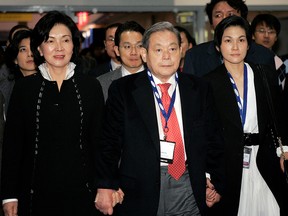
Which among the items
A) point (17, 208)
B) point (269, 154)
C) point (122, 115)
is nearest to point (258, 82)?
point (269, 154)

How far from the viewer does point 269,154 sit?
3.92m

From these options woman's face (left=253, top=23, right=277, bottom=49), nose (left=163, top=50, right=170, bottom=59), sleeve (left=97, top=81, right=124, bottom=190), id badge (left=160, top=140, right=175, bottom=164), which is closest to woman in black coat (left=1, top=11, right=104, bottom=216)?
sleeve (left=97, top=81, right=124, bottom=190)

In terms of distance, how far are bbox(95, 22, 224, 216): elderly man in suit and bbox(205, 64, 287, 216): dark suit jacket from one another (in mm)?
546

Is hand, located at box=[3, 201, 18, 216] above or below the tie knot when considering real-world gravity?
below

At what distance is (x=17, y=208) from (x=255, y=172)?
69.9 inches

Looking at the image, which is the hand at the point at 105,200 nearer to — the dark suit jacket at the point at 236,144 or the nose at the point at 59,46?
the nose at the point at 59,46

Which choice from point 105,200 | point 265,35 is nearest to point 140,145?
point 105,200

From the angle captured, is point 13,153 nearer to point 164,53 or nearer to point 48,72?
point 48,72

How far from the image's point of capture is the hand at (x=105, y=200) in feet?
10.4

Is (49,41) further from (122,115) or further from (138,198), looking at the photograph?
(138,198)

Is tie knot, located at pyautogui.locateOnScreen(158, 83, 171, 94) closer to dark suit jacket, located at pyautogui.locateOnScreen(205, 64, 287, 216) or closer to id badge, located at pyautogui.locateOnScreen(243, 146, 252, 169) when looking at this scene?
dark suit jacket, located at pyautogui.locateOnScreen(205, 64, 287, 216)

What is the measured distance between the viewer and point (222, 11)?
497cm

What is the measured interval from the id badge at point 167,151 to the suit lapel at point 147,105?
0.11 feet

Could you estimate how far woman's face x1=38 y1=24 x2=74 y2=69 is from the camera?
3395 millimetres
